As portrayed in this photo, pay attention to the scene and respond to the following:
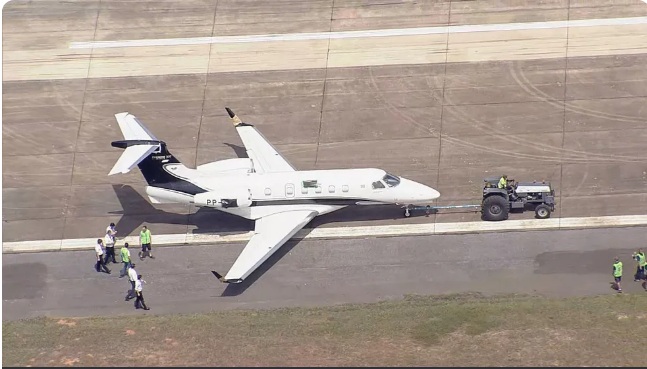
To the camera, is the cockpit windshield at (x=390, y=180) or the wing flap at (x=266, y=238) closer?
the wing flap at (x=266, y=238)

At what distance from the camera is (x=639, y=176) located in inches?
1544

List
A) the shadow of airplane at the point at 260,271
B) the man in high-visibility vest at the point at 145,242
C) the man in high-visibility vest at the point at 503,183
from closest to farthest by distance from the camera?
1. the shadow of airplane at the point at 260,271
2. the man in high-visibility vest at the point at 145,242
3. the man in high-visibility vest at the point at 503,183

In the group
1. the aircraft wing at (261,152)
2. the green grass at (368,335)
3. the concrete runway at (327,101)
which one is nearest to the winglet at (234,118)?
the aircraft wing at (261,152)

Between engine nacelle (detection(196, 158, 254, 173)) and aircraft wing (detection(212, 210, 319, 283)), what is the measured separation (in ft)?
9.77

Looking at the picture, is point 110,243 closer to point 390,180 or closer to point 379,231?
point 379,231

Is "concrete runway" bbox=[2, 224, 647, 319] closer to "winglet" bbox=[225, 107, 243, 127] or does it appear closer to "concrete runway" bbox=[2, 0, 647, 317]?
"concrete runway" bbox=[2, 0, 647, 317]

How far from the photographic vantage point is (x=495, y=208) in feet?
122

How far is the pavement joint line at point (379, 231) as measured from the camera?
1463 inches

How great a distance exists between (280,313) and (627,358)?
1265 centimetres

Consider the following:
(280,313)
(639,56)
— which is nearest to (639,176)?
(639,56)

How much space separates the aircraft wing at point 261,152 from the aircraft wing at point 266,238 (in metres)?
2.77

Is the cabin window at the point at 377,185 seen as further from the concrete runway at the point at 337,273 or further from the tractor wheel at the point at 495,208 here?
the tractor wheel at the point at 495,208

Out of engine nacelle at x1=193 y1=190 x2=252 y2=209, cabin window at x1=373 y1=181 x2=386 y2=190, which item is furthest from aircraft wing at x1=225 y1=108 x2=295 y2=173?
cabin window at x1=373 y1=181 x2=386 y2=190

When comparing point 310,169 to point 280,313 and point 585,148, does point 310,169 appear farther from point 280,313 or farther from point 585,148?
point 585,148
